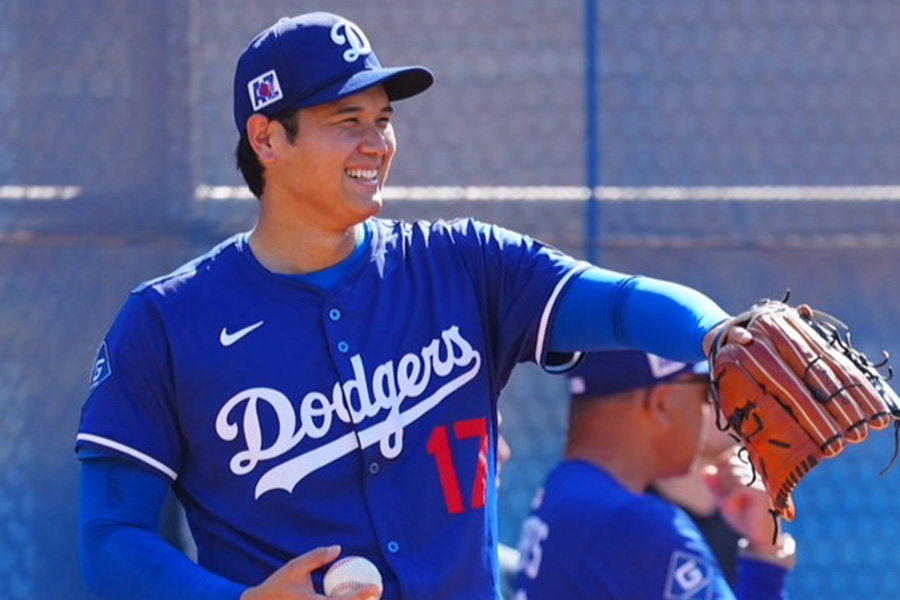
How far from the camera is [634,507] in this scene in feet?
10.2

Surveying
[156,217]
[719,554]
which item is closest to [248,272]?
[156,217]

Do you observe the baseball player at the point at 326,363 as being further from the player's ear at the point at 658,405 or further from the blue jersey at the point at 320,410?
the player's ear at the point at 658,405

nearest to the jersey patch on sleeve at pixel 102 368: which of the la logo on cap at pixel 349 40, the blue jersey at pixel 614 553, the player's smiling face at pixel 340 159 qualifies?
the player's smiling face at pixel 340 159

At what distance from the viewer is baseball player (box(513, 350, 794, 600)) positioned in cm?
306

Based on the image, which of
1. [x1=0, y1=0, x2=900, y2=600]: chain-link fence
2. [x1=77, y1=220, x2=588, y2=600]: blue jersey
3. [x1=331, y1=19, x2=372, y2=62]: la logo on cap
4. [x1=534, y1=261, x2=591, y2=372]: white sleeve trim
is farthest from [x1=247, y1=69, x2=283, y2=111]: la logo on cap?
[x1=0, y1=0, x2=900, y2=600]: chain-link fence

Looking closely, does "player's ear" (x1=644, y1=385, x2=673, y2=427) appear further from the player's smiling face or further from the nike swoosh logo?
the nike swoosh logo

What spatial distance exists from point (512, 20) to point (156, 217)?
103 centimetres

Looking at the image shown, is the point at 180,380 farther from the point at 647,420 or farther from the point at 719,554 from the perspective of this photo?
the point at 719,554

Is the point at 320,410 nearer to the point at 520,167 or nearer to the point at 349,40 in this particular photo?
the point at 349,40

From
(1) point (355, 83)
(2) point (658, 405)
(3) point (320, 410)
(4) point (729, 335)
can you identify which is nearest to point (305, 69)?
(1) point (355, 83)

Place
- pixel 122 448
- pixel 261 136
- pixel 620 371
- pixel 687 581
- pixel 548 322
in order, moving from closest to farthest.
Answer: pixel 122 448 → pixel 548 322 → pixel 261 136 → pixel 687 581 → pixel 620 371

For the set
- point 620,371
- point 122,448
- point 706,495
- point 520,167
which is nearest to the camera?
point 122,448

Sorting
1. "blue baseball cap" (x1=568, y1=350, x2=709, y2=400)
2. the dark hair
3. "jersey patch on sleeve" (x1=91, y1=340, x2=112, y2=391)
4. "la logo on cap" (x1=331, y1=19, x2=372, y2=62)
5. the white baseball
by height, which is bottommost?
"blue baseball cap" (x1=568, y1=350, x2=709, y2=400)

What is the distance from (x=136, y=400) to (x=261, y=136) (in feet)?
1.58
